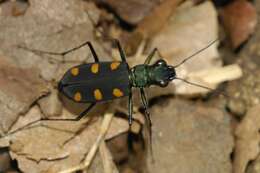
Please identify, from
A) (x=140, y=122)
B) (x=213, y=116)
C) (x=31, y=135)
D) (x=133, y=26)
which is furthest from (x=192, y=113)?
(x=31, y=135)

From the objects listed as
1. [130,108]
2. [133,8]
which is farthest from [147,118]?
[133,8]

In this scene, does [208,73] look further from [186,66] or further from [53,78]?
[53,78]

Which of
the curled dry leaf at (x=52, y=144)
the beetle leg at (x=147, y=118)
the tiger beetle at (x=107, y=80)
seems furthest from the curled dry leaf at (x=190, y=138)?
the curled dry leaf at (x=52, y=144)

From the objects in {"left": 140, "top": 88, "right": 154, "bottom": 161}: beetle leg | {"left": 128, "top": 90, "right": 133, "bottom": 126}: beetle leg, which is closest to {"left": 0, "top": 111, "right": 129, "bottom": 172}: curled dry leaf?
{"left": 128, "top": 90, "right": 133, "bottom": 126}: beetle leg

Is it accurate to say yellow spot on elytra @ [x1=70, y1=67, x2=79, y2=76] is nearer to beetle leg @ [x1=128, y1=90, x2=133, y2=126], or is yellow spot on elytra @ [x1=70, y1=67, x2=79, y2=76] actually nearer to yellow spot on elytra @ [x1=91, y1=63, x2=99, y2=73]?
yellow spot on elytra @ [x1=91, y1=63, x2=99, y2=73]

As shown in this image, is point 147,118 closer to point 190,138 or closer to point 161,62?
point 190,138
